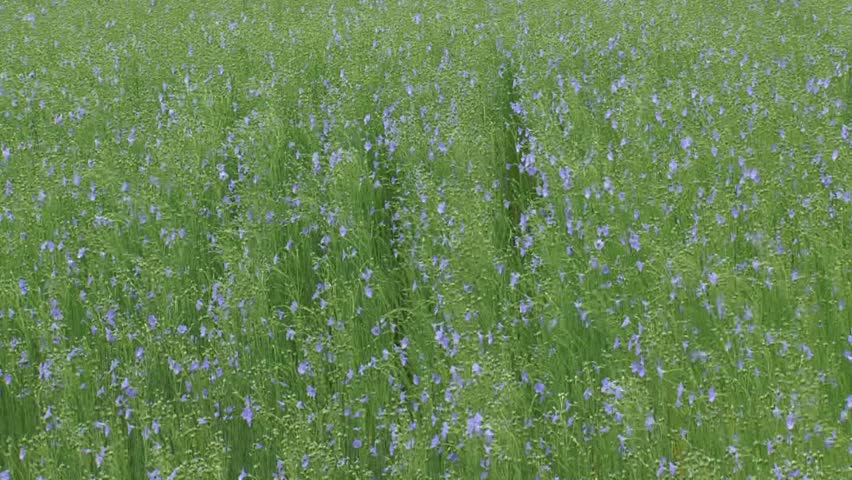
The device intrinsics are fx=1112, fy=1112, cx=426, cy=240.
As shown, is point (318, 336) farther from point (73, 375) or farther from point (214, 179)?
point (214, 179)

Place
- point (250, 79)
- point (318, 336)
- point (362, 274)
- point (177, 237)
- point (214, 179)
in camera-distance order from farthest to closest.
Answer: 1. point (250, 79)
2. point (214, 179)
3. point (177, 237)
4. point (362, 274)
5. point (318, 336)

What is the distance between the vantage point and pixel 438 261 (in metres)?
4.62

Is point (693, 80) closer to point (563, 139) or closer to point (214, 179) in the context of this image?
point (563, 139)

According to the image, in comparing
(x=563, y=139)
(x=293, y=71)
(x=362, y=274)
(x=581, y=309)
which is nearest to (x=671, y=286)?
(x=581, y=309)

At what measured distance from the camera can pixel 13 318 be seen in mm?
4574

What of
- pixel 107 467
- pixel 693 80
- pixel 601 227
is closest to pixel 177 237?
pixel 107 467

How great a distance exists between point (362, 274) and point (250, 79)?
2.92m

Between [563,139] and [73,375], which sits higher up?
[563,139]

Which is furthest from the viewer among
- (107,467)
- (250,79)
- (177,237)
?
(250,79)

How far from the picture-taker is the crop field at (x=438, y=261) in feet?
11.3

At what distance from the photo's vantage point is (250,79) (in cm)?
705

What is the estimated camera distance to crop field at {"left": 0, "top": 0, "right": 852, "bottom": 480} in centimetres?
345

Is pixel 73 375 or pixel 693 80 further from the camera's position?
pixel 693 80

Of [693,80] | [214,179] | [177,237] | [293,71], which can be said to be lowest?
[177,237]
